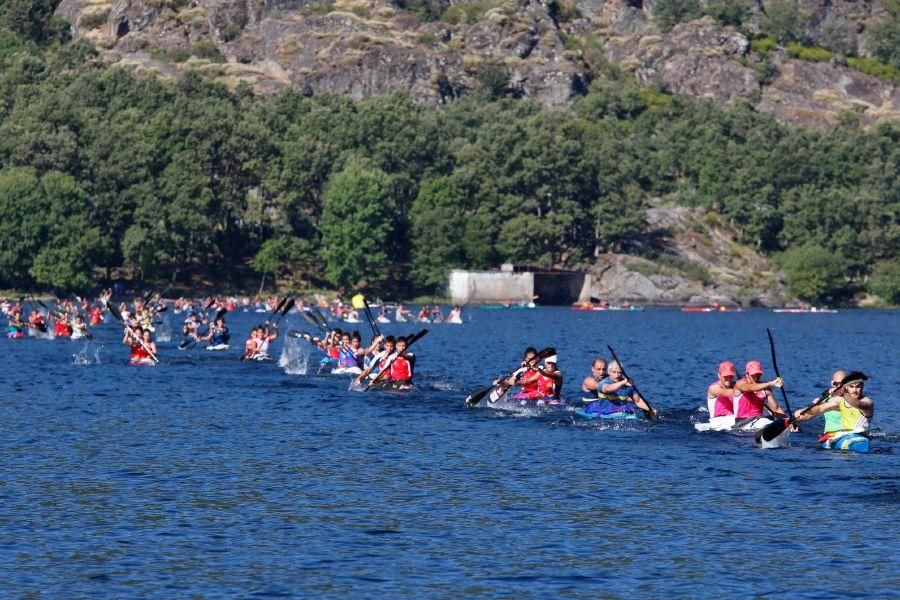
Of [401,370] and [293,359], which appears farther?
[293,359]

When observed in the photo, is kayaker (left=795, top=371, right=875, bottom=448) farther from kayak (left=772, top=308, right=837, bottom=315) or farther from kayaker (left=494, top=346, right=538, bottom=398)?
kayak (left=772, top=308, right=837, bottom=315)

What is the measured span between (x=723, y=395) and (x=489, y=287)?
127 m

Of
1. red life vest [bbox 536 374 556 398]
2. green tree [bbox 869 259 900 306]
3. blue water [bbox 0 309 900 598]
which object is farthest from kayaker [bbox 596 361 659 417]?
green tree [bbox 869 259 900 306]

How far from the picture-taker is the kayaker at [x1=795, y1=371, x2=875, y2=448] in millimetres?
35406

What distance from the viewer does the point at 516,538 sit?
2653 cm

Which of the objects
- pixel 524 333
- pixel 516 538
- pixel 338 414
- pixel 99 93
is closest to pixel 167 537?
pixel 516 538

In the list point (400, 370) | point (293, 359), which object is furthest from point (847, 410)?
point (293, 359)

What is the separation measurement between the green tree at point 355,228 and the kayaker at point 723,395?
11820 cm

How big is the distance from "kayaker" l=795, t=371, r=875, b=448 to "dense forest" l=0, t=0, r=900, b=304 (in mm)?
113668

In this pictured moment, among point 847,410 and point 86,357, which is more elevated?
point 847,410

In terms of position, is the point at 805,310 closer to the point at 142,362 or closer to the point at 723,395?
the point at 142,362

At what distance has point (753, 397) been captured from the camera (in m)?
39.9

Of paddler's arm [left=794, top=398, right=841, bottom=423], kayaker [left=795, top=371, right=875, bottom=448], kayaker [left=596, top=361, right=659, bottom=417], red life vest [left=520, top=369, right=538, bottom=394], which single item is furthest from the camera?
red life vest [left=520, top=369, right=538, bottom=394]

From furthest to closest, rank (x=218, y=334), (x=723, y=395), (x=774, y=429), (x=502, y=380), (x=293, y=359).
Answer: (x=218, y=334), (x=293, y=359), (x=502, y=380), (x=723, y=395), (x=774, y=429)
